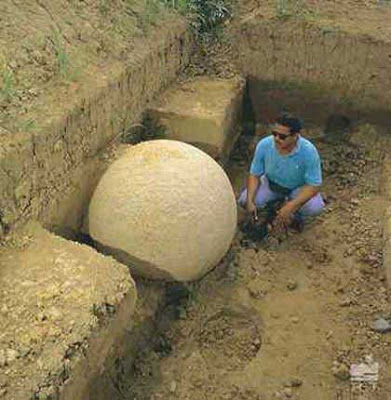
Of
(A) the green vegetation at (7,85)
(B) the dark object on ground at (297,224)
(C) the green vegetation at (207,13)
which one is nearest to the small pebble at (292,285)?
(B) the dark object on ground at (297,224)

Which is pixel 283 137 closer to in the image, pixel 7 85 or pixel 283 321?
pixel 283 321

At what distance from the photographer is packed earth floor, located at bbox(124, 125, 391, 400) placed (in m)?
4.01

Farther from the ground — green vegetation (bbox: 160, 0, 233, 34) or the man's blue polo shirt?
green vegetation (bbox: 160, 0, 233, 34)

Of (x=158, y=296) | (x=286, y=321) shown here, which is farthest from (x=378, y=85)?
(x=158, y=296)

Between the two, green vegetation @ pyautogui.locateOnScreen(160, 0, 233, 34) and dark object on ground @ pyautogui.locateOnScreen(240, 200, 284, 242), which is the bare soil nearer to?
green vegetation @ pyautogui.locateOnScreen(160, 0, 233, 34)

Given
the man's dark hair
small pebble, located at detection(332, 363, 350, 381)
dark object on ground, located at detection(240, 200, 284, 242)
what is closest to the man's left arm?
dark object on ground, located at detection(240, 200, 284, 242)

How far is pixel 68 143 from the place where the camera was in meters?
4.09

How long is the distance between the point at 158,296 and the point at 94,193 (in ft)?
2.90

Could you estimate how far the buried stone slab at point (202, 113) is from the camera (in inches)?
208

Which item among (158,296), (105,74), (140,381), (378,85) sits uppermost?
(105,74)

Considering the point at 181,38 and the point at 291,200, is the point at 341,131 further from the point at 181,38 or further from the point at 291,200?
the point at 181,38

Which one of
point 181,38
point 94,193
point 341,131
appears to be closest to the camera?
point 94,193

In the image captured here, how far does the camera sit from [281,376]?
13.4 feet

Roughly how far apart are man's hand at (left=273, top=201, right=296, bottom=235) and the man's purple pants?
190mm
